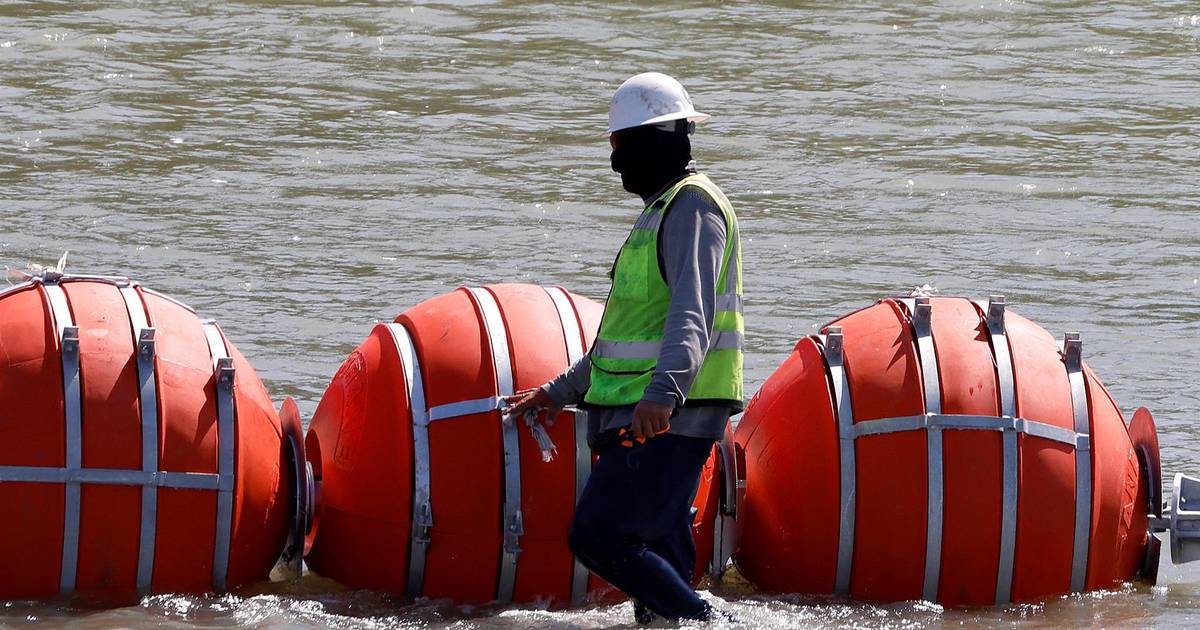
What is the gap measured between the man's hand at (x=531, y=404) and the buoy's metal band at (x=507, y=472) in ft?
0.14

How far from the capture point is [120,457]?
18.6 ft

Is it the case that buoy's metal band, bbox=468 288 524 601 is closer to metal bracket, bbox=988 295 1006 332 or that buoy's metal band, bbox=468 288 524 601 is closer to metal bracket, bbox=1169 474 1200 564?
metal bracket, bbox=988 295 1006 332

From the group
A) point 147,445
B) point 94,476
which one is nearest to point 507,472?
point 147,445

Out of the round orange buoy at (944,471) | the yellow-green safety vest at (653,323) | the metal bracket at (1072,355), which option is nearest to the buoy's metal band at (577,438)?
the yellow-green safety vest at (653,323)

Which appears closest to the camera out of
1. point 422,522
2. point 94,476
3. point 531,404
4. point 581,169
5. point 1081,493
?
point 94,476

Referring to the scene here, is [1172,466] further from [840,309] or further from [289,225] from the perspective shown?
[289,225]

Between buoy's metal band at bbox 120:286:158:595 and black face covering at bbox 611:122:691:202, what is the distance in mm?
1637

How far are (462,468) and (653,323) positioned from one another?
903 millimetres

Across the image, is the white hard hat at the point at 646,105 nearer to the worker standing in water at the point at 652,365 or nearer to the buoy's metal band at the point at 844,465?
the worker standing in water at the point at 652,365

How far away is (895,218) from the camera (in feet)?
45.2

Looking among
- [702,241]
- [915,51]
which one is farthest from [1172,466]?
[915,51]

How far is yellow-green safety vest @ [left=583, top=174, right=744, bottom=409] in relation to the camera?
535cm

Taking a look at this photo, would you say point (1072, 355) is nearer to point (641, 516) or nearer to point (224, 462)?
point (641, 516)

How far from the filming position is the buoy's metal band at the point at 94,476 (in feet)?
18.4
